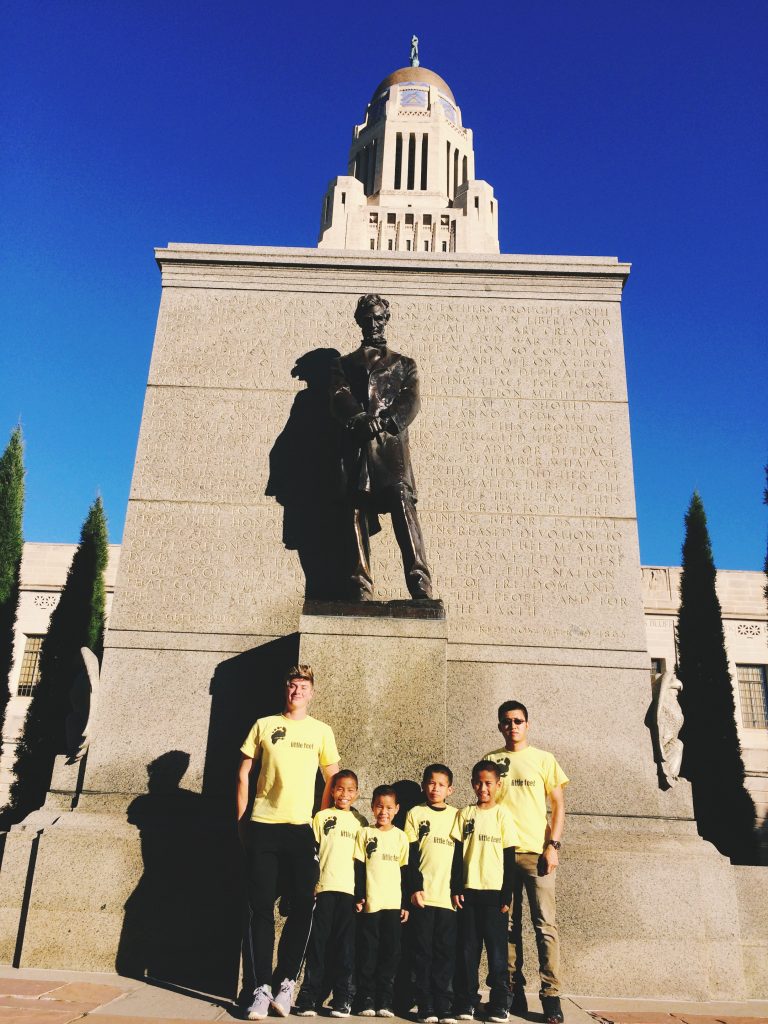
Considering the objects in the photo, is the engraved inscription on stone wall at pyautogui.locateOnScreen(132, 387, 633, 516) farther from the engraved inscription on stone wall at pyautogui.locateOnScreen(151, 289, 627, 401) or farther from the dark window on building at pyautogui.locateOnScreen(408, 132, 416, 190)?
the dark window on building at pyautogui.locateOnScreen(408, 132, 416, 190)

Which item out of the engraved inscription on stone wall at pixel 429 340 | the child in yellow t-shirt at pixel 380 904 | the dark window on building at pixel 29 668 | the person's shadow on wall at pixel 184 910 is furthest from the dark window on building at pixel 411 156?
the child in yellow t-shirt at pixel 380 904

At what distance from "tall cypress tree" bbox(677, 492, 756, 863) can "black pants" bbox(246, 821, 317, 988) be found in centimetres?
1501

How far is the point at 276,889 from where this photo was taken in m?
4.41

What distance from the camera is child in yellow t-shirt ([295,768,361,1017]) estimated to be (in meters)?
4.13

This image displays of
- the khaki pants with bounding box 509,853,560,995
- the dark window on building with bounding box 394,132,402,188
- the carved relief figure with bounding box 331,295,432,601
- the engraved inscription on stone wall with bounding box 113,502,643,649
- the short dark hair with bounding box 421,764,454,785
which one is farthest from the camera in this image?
the dark window on building with bounding box 394,132,402,188

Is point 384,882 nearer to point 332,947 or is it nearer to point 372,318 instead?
point 332,947

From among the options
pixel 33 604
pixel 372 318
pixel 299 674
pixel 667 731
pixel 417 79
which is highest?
pixel 417 79

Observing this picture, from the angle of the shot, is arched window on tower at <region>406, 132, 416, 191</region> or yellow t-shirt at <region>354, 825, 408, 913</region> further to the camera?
arched window on tower at <region>406, 132, 416, 191</region>

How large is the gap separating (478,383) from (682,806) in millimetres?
4068

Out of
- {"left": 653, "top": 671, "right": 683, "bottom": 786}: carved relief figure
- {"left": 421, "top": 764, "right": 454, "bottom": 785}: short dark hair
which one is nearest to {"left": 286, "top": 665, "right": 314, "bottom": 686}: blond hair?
{"left": 421, "top": 764, "right": 454, "bottom": 785}: short dark hair

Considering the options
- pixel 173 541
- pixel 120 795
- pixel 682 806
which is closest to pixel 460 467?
pixel 173 541

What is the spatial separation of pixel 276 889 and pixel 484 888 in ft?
3.92

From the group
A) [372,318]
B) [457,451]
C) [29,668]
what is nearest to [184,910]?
[457,451]

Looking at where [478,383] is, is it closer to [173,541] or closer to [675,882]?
[173,541]
